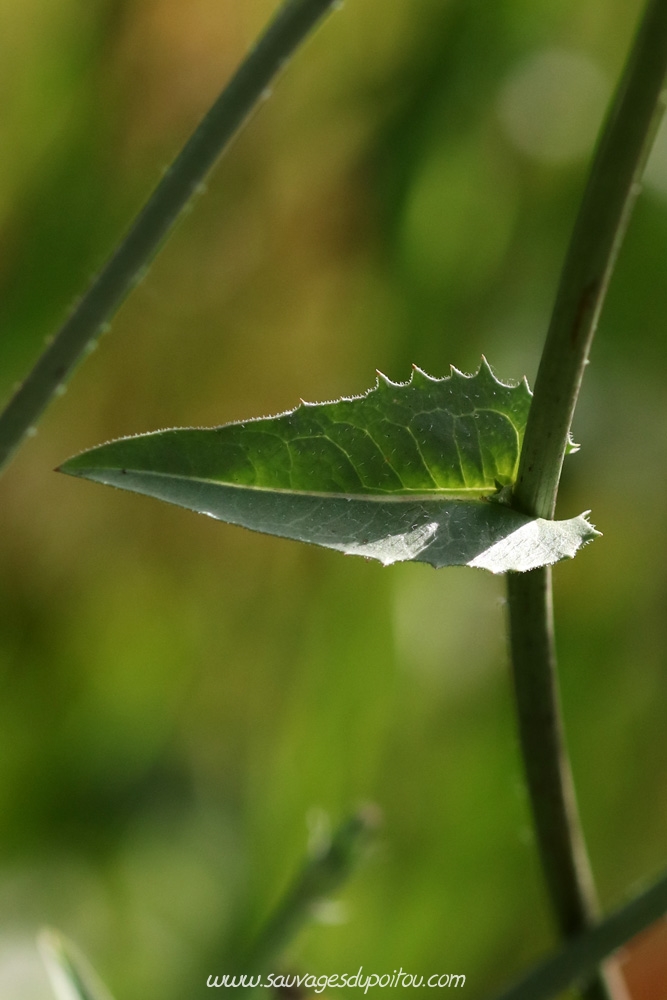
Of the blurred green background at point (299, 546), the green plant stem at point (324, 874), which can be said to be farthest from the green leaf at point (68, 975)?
the blurred green background at point (299, 546)

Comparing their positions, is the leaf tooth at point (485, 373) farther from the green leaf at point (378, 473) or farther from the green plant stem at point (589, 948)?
the green plant stem at point (589, 948)

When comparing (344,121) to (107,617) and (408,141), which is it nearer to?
(408,141)

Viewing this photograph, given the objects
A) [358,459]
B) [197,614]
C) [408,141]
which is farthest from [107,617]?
[358,459]

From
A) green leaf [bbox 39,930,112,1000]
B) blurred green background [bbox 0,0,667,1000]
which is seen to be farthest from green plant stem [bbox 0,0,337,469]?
blurred green background [bbox 0,0,667,1000]

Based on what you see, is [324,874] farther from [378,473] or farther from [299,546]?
[299,546]

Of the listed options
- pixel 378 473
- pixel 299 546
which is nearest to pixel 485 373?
pixel 378 473
